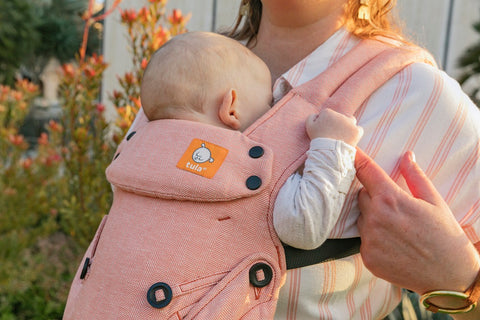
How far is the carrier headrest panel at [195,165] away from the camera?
119cm

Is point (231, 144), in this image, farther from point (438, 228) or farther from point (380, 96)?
point (438, 228)

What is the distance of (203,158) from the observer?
4.03 feet

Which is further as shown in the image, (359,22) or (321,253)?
(359,22)

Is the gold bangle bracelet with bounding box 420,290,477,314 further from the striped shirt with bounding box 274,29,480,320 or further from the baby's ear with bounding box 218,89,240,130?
the baby's ear with bounding box 218,89,240,130

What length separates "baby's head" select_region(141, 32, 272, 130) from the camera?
4.41 ft

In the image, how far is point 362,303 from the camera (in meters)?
1.41

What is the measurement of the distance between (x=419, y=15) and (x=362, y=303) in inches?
395

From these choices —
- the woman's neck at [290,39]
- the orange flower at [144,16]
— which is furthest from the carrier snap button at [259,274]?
the orange flower at [144,16]

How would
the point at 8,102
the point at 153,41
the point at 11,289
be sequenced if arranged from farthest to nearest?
the point at 8,102 < the point at 11,289 < the point at 153,41

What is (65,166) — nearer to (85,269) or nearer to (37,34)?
(85,269)

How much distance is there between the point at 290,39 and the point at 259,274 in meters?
0.75

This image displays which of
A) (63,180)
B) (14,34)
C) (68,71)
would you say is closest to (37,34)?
(14,34)

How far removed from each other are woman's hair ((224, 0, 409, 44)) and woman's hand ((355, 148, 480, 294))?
1.46 ft

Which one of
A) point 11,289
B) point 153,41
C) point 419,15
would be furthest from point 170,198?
point 419,15
